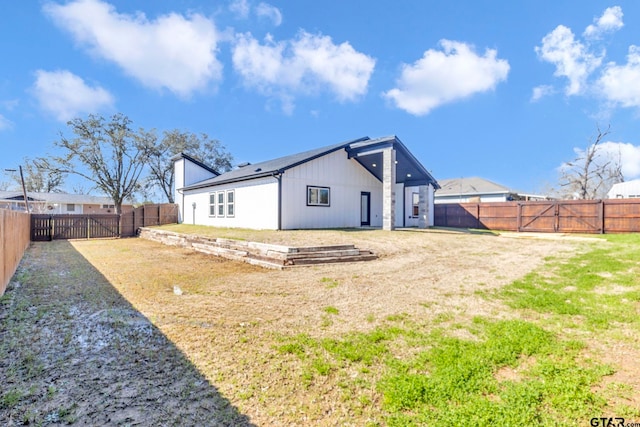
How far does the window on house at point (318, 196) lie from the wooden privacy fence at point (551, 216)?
9863 millimetres

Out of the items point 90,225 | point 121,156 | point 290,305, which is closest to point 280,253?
point 290,305

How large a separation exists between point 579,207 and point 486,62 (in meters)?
8.94

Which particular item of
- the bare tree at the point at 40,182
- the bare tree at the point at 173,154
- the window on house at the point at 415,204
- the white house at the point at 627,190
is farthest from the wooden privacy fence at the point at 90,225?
the white house at the point at 627,190

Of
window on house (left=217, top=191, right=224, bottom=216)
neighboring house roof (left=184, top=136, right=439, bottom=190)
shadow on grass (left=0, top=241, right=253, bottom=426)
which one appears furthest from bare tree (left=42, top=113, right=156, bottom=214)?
shadow on grass (left=0, top=241, right=253, bottom=426)

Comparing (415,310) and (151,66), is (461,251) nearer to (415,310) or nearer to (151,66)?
(415,310)

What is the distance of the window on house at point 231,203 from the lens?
1615cm

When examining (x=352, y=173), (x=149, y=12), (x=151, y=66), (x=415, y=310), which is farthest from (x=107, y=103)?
(x=415, y=310)

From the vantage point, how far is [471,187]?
100 ft

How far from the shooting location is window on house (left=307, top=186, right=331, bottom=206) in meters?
14.3

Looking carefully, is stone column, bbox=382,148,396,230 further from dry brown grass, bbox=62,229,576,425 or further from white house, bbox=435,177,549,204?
white house, bbox=435,177,549,204

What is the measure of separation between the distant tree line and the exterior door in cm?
2043

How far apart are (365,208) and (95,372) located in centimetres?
1499

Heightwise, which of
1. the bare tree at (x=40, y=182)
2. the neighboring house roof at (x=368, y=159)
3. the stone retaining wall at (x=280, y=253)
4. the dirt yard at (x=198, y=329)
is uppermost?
the bare tree at (x=40, y=182)

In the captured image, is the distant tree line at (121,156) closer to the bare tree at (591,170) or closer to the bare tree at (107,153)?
the bare tree at (107,153)
